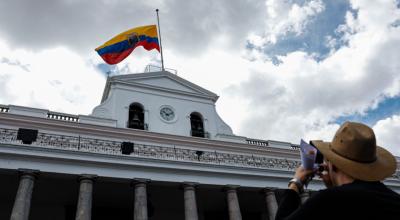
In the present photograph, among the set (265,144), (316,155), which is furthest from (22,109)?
(316,155)

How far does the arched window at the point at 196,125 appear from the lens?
26236mm

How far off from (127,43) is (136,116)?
546 cm

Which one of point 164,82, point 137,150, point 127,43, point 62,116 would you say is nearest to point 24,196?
point 137,150

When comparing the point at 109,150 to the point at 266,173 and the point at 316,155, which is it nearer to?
the point at 266,173

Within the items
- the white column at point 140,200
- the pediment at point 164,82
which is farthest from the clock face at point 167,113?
the white column at point 140,200

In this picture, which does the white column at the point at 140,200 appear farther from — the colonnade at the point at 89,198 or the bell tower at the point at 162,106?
the bell tower at the point at 162,106

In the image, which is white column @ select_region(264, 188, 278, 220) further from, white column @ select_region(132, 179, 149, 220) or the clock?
the clock

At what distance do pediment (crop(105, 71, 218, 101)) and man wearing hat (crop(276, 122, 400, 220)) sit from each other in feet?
78.7

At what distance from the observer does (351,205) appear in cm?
213

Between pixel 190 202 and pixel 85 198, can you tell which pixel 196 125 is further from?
pixel 85 198

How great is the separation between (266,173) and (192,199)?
5.37 meters

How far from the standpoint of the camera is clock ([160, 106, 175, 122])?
2575cm

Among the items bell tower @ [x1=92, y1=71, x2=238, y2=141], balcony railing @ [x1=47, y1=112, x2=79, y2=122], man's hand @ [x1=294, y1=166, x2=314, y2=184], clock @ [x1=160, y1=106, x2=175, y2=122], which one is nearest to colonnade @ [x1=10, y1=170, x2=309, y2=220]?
balcony railing @ [x1=47, y1=112, x2=79, y2=122]

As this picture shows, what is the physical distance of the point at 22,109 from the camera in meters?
21.3
